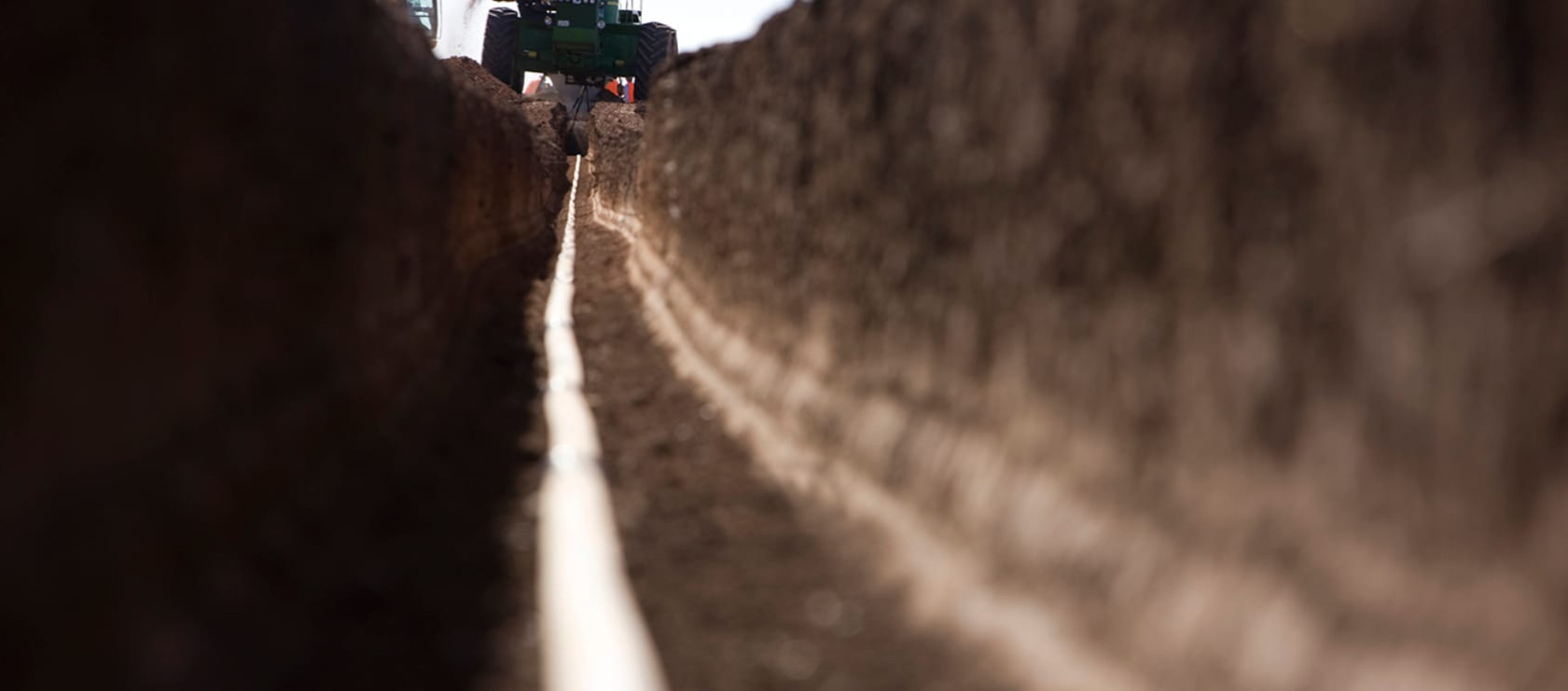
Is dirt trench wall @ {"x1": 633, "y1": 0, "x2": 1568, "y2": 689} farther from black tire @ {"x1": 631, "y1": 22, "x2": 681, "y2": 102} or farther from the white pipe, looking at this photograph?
black tire @ {"x1": 631, "y1": 22, "x2": 681, "y2": 102}

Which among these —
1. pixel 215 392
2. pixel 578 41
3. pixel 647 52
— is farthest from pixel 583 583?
pixel 647 52

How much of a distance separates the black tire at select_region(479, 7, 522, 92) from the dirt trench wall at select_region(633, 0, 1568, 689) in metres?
23.3

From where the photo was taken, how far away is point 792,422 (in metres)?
3.73

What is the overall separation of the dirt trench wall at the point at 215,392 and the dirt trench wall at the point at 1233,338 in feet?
4.28

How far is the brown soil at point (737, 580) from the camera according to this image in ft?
7.53

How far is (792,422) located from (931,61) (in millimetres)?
1331

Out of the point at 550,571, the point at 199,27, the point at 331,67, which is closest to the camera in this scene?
the point at 199,27

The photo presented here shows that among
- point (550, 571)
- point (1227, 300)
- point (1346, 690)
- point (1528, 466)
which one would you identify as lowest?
point (550, 571)

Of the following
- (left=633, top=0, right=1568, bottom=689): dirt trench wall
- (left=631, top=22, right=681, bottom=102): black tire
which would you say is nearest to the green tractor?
(left=631, top=22, right=681, bottom=102): black tire

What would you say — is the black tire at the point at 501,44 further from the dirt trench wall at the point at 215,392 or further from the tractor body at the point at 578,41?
the dirt trench wall at the point at 215,392

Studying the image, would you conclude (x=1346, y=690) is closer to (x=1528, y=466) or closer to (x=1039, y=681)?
(x=1528, y=466)

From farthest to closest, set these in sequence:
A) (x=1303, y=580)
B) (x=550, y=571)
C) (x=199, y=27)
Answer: (x=550, y=571)
(x=199, y=27)
(x=1303, y=580)

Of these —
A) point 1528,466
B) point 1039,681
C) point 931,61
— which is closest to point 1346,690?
point 1528,466

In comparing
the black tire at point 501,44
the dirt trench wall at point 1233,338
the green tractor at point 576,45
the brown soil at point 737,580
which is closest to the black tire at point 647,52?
the green tractor at point 576,45
